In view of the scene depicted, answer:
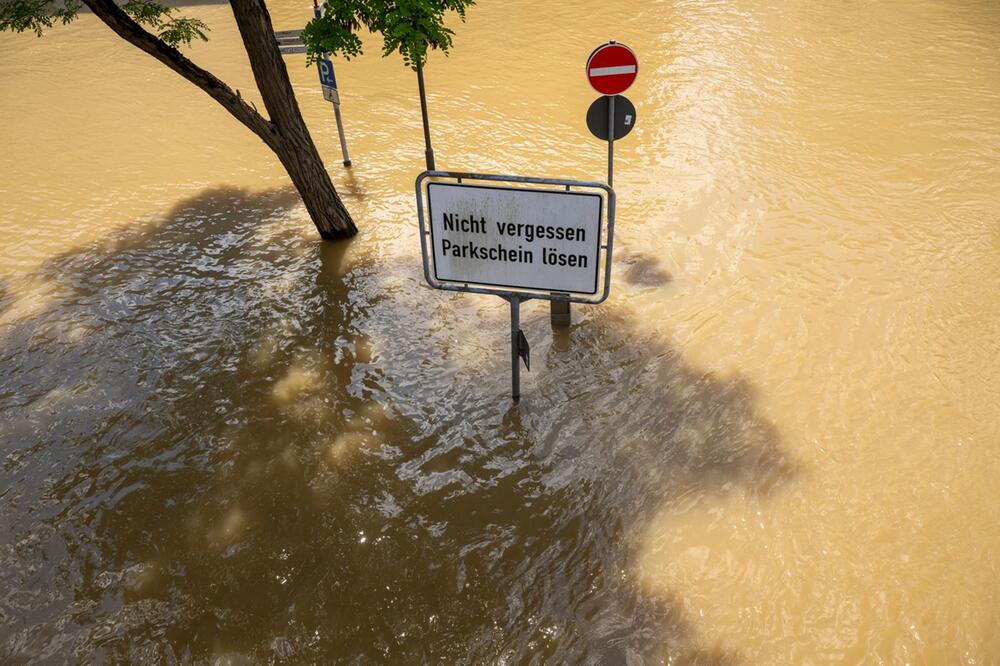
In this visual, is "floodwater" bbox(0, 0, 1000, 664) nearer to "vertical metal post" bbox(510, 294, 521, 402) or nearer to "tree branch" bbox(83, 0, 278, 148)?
"vertical metal post" bbox(510, 294, 521, 402)

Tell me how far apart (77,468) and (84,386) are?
902 millimetres

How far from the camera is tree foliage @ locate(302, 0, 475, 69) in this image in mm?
5004

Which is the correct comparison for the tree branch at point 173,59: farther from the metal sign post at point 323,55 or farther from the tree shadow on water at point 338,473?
the tree shadow on water at point 338,473

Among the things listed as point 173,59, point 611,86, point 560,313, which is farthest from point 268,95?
point 560,313

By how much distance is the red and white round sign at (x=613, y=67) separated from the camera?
454 centimetres

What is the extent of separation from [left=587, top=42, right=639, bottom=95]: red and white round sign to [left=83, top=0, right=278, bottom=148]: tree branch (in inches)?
122

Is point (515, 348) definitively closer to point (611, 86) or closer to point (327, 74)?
point (611, 86)

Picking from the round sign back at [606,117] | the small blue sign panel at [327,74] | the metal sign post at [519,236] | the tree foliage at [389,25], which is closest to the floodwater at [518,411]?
the metal sign post at [519,236]

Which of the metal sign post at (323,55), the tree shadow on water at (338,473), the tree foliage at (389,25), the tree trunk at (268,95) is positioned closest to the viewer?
the tree shadow on water at (338,473)

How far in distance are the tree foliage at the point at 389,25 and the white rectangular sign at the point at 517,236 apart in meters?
2.07

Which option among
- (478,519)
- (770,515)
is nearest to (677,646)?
(770,515)

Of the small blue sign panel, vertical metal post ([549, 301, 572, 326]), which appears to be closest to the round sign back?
vertical metal post ([549, 301, 572, 326])

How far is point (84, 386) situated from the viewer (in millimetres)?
4836

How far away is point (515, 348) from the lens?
13.8ft
